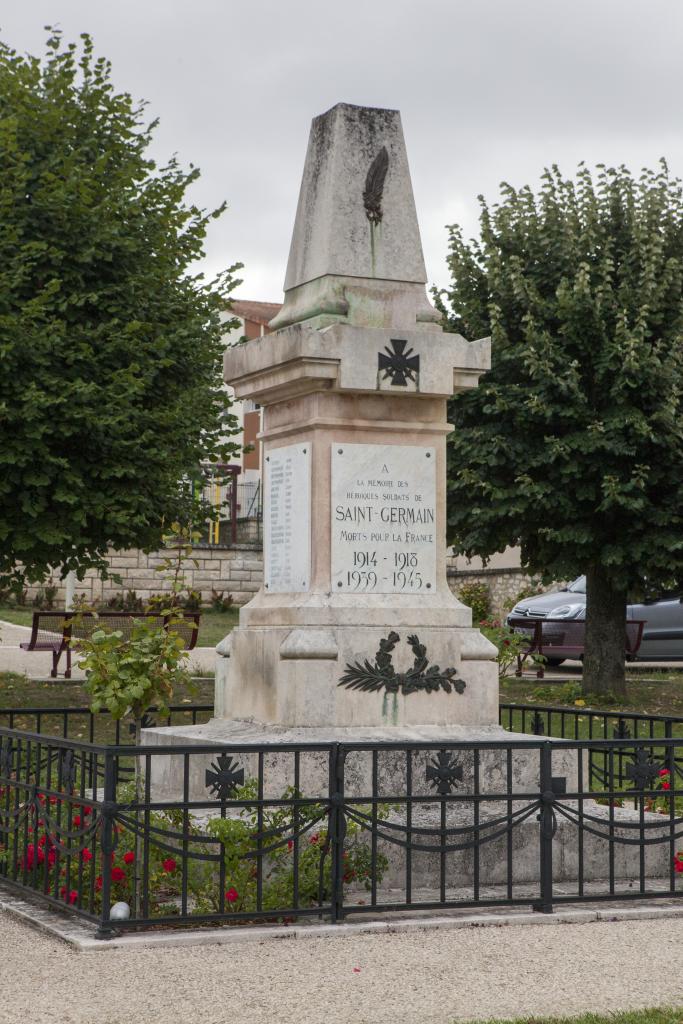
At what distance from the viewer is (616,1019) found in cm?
523

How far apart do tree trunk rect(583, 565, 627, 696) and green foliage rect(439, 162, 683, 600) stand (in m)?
0.36

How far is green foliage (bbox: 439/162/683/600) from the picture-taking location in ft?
60.0

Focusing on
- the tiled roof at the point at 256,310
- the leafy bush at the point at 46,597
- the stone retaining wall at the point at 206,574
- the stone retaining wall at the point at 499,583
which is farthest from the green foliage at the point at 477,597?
the tiled roof at the point at 256,310

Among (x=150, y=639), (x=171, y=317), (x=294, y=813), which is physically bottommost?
(x=294, y=813)

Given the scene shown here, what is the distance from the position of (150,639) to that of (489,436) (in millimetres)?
9851

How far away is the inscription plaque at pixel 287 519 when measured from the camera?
880 cm

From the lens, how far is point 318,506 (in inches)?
342

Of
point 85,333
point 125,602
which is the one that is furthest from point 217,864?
point 125,602

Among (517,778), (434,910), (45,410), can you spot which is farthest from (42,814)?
(45,410)

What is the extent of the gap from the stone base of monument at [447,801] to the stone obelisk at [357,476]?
26 centimetres

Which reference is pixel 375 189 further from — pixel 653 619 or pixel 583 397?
pixel 653 619

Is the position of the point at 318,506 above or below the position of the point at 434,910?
above

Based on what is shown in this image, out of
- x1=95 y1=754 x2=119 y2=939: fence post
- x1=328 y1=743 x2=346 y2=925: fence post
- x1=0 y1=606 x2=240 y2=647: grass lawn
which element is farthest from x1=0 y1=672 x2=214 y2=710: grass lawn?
x1=95 y1=754 x2=119 y2=939: fence post

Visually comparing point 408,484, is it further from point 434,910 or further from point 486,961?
point 486,961
